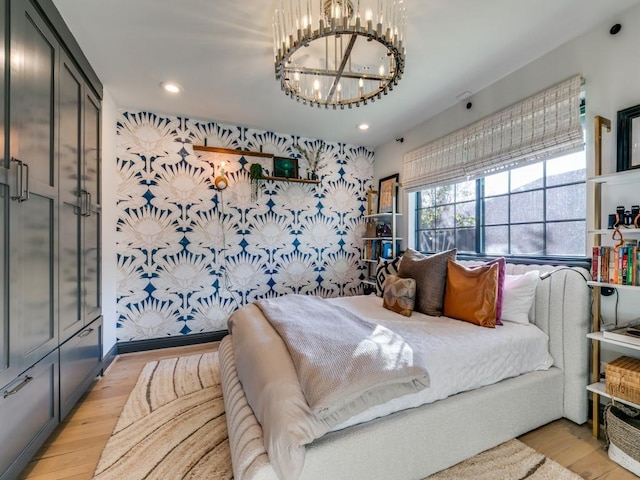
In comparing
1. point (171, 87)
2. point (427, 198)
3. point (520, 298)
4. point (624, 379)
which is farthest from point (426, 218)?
point (171, 87)

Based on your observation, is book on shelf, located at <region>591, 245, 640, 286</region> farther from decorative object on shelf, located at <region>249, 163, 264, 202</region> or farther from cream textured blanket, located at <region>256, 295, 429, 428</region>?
decorative object on shelf, located at <region>249, 163, 264, 202</region>

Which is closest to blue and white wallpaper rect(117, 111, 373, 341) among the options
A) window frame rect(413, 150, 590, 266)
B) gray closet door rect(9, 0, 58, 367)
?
gray closet door rect(9, 0, 58, 367)

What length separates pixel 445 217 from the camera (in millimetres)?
3211

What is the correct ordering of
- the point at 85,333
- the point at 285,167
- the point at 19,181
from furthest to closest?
the point at 285,167 < the point at 85,333 < the point at 19,181

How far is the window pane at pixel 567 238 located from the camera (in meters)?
2.03

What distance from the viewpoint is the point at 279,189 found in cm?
366

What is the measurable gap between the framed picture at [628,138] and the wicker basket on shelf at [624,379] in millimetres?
1095

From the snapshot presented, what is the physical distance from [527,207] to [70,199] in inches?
134

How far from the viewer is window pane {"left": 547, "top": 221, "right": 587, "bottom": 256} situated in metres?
2.03

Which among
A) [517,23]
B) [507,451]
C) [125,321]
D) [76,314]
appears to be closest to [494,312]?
[507,451]

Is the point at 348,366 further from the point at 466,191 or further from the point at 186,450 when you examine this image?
the point at 466,191

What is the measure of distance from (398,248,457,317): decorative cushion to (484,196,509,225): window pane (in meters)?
0.70

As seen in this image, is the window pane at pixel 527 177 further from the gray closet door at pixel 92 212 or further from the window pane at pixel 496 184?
the gray closet door at pixel 92 212

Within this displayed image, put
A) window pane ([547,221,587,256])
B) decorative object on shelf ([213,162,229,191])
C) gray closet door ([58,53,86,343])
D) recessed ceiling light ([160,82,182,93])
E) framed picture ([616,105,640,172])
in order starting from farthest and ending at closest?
decorative object on shelf ([213,162,229,191])
recessed ceiling light ([160,82,182,93])
window pane ([547,221,587,256])
gray closet door ([58,53,86,343])
framed picture ([616,105,640,172])
